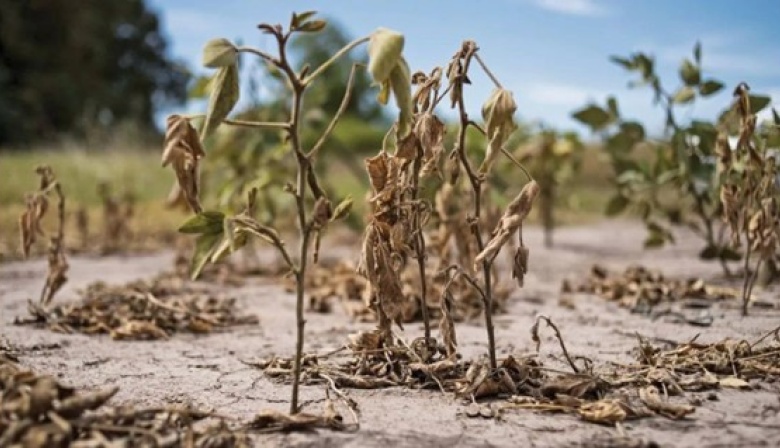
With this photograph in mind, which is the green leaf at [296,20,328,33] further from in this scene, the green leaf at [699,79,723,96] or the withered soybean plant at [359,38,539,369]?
the green leaf at [699,79,723,96]

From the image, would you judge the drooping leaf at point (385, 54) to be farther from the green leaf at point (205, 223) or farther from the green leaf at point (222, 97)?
the green leaf at point (205, 223)

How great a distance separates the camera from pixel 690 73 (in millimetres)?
2875

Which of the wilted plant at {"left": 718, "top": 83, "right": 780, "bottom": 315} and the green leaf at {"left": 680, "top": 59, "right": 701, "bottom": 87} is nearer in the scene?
the wilted plant at {"left": 718, "top": 83, "right": 780, "bottom": 315}

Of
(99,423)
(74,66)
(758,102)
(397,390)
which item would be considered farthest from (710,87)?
(74,66)

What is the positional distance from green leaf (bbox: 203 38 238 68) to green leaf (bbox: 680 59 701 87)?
2.06 m

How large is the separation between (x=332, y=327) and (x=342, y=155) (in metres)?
2.51

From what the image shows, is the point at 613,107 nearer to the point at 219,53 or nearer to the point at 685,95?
the point at 685,95

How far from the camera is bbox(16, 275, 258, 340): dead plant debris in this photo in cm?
227

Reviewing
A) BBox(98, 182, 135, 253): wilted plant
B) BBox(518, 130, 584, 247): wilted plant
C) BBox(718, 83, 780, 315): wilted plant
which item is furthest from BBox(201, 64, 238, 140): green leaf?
BBox(98, 182, 135, 253): wilted plant

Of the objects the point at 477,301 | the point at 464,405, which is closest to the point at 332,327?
the point at 477,301

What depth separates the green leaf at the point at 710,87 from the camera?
9.25 feet

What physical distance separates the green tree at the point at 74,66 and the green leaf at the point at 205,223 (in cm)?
1399

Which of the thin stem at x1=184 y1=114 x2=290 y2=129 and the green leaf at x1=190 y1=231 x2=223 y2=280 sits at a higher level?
the thin stem at x1=184 y1=114 x2=290 y2=129

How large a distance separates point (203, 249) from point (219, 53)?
349mm
